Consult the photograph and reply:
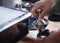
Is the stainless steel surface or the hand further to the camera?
the hand

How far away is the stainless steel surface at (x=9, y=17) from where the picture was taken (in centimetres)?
71

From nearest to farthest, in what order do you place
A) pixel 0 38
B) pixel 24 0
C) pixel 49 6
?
pixel 0 38
pixel 49 6
pixel 24 0

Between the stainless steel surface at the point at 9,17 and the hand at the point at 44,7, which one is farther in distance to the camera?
the hand at the point at 44,7

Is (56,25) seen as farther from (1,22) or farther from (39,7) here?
(1,22)

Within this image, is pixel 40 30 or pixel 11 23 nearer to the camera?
pixel 11 23

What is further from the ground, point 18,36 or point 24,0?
point 24,0

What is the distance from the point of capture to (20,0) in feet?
4.28

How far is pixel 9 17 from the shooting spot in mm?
780

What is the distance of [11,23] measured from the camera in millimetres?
725

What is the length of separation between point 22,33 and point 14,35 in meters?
0.07

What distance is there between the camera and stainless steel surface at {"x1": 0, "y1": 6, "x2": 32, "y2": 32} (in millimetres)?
709

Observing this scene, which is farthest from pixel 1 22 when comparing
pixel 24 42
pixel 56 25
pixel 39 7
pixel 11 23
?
pixel 56 25

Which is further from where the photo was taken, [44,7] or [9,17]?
[44,7]

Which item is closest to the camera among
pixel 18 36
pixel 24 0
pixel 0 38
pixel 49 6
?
pixel 0 38
